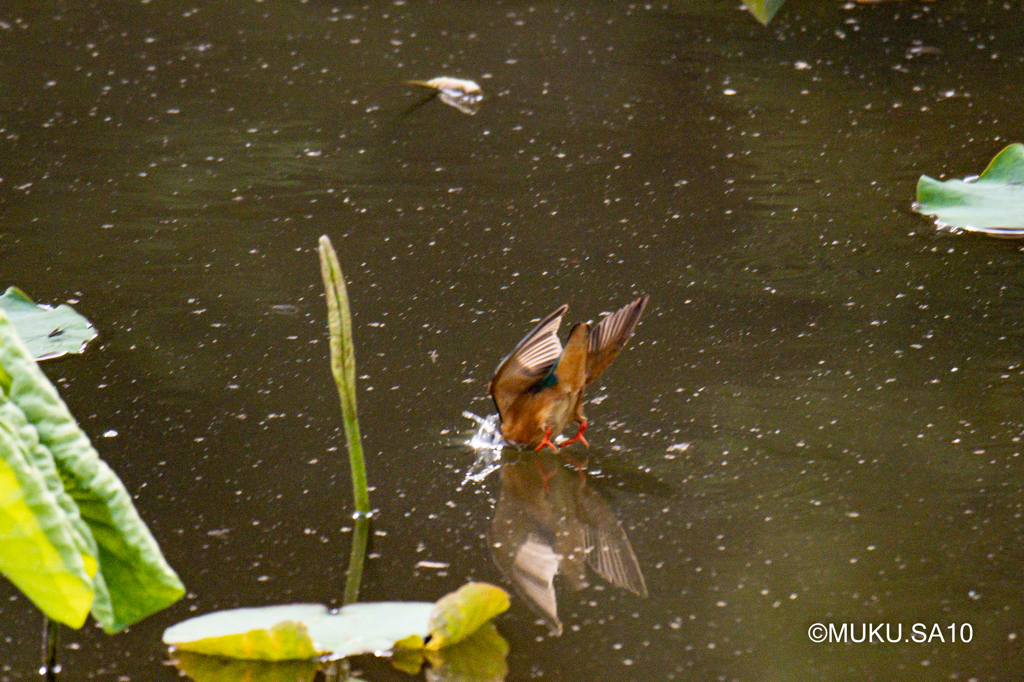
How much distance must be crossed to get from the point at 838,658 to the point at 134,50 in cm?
255

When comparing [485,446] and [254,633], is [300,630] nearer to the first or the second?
[254,633]

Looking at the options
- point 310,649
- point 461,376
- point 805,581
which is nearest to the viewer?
point 310,649

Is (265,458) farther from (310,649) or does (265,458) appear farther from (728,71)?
(728,71)

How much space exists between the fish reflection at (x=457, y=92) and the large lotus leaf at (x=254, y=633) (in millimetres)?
1753

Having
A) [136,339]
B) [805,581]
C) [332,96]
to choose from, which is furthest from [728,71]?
[805,581]

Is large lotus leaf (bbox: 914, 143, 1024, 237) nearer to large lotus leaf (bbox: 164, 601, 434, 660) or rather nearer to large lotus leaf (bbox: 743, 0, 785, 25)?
large lotus leaf (bbox: 164, 601, 434, 660)

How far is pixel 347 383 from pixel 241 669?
283mm

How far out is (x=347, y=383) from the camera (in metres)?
1.17

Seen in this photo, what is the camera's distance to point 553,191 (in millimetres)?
2240

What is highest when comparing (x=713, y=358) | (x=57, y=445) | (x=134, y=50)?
(x=57, y=445)

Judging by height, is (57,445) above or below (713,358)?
above

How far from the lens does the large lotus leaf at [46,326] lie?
165cm

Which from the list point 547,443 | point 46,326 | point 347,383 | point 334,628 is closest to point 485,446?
point 547,443

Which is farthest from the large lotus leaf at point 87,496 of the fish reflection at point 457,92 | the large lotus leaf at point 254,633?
the fish reflection at point 457,92
